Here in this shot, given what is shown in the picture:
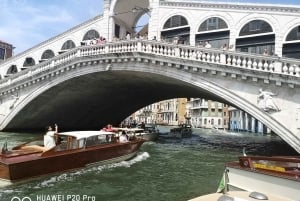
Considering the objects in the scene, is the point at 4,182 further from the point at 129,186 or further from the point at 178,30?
the point at 178,30

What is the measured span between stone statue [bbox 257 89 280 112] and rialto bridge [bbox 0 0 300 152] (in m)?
0.04

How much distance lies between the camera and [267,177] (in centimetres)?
741

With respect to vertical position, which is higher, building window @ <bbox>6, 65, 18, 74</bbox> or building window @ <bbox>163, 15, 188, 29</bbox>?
building window @ <bbox>163, 15, 188, 29</bbox>

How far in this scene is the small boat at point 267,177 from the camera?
699cm

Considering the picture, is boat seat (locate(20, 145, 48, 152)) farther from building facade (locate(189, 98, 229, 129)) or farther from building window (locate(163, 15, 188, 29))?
building facade (locate(189, 98, 229, 129))

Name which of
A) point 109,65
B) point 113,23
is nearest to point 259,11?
point 109,65

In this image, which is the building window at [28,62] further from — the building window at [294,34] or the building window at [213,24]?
the building window at [294,34]

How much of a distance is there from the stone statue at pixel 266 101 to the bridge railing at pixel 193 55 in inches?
33.1

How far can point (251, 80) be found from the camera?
14328mm

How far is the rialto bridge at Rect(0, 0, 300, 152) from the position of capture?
1392 centimetres

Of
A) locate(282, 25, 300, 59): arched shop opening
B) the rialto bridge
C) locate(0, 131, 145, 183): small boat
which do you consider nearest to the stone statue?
the rialto bridge

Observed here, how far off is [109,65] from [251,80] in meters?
7.20

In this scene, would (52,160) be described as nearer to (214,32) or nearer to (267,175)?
(267,175)

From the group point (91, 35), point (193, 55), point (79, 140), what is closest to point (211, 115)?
point (91, 35)
